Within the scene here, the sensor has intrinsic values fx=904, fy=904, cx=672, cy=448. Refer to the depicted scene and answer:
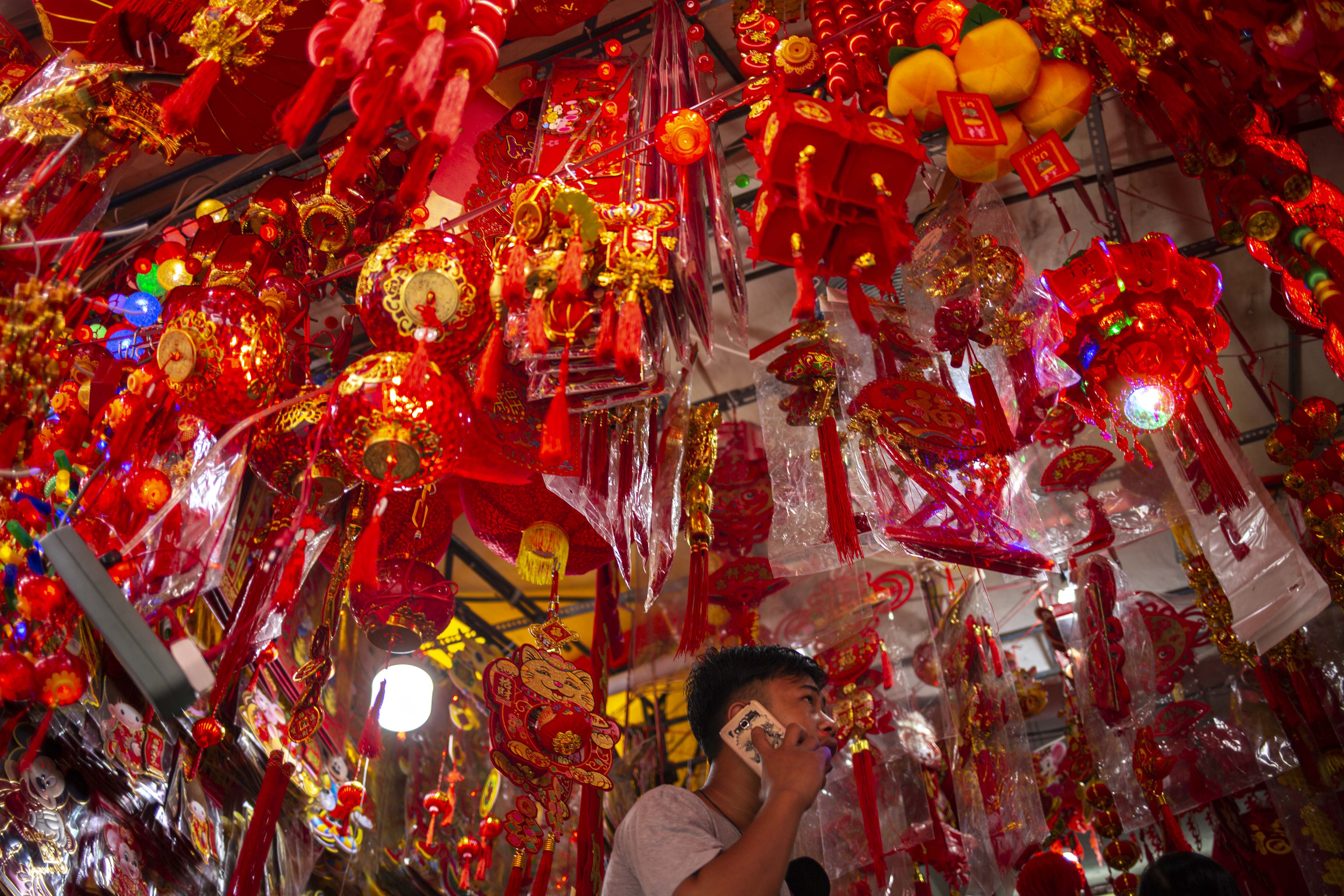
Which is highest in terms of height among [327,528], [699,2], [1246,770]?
[699,2]

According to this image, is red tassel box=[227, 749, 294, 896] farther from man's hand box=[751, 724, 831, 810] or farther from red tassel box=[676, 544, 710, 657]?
man's hand box=[751, 724, 831, 810]

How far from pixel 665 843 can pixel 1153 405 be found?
210 centimetres

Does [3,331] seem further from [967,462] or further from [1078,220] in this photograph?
[1078,220]

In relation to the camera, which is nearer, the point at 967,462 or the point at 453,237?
the point at 453,237

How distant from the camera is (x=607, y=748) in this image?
9.50ft

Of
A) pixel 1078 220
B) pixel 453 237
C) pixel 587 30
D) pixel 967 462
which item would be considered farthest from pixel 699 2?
pixel 1078 220

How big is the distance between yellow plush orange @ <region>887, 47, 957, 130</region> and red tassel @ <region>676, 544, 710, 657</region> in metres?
1.39

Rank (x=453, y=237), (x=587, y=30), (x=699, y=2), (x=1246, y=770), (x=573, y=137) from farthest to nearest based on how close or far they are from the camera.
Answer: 1. (x=1246, y=770)
2. (x=587, y=30)
3. (x=699, y=2)
4. (x=573, y=137)
5. (x=453, y=237)

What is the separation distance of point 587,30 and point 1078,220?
99.0 inches

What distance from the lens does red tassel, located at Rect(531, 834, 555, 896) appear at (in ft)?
9.53

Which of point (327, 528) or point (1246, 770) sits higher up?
point (327, 528)

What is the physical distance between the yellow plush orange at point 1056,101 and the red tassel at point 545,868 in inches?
103

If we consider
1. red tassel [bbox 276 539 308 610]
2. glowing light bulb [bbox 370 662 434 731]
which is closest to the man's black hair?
red tassel [bbox 276 539 308 610]

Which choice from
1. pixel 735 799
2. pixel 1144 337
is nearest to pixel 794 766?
pixel 735 799
